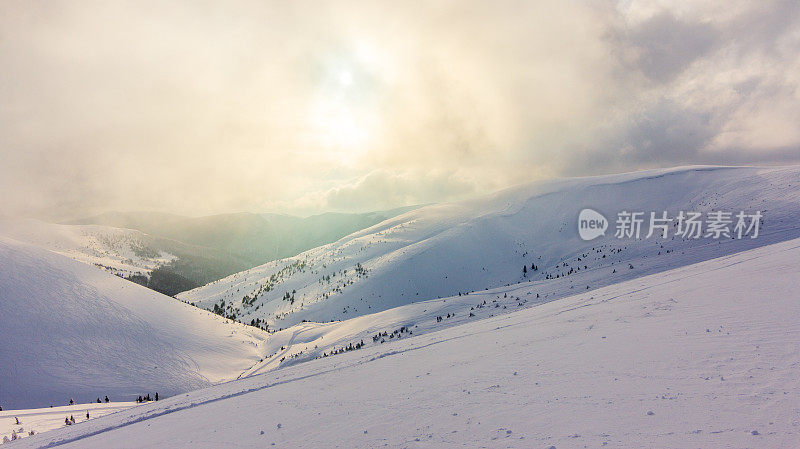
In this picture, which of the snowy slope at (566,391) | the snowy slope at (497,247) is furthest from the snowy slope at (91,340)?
the snowy slope at (497,247)

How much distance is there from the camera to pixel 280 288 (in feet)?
229

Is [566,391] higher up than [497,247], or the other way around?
[497,247]

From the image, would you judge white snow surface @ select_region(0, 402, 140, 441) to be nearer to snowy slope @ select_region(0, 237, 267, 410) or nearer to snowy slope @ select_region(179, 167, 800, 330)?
snowy slope @ select_region(0, 237, 267, 410)

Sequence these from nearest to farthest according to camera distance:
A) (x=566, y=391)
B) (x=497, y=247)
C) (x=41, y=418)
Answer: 1. (x=566, y=391)
2. (x=41, y=418)
3. (x=497, y=247)

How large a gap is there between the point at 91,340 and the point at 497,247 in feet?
188

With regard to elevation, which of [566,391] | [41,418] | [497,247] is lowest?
[41,418]

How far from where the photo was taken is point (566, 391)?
5961 mm

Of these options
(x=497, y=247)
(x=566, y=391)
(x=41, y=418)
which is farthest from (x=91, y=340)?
(x=497, y=247)

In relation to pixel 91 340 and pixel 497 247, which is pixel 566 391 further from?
pixel 497 247

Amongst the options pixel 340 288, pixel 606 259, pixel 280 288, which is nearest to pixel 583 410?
pixel 606 259

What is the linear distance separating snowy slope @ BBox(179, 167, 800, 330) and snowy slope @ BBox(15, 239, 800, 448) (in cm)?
1767

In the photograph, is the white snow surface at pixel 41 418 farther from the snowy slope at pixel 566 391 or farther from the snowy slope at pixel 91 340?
the snowy slope at pixel 91 340

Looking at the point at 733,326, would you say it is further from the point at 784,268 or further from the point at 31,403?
the point at 31,403

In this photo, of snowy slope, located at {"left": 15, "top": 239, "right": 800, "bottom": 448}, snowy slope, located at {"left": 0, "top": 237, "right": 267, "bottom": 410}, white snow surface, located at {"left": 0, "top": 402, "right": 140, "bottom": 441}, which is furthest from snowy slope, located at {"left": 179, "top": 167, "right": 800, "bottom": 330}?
white snow surface, located at {"left": 0, "top": 402, "right": 140, "bottom": 441}
